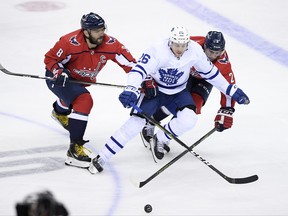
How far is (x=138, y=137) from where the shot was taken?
539 centimetres

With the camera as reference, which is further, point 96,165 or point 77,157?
point 77,157

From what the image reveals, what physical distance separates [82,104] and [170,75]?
58 cm

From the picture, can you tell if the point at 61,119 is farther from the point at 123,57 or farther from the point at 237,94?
the point at 237,94

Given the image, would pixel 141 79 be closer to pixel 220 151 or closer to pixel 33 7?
pixel 220 151

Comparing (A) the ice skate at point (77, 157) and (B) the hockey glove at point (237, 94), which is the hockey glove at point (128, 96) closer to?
(A) the ice skate at point (77, 157)

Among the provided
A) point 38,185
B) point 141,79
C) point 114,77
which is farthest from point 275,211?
point 114,77

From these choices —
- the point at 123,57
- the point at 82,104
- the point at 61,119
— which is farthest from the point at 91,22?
the point at 61,119

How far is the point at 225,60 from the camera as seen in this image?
501cm

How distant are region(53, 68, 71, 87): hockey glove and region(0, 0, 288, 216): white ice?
1.76 ft

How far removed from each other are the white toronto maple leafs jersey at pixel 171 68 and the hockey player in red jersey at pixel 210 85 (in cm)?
13

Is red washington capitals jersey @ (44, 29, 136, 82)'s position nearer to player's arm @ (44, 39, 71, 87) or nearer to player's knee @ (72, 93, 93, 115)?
player's arm @ (44, 39, 71, 87)

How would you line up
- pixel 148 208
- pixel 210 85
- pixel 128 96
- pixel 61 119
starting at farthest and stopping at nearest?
pixel 61 119, pixel 210 85, pixel 128 96, pixel 148 208

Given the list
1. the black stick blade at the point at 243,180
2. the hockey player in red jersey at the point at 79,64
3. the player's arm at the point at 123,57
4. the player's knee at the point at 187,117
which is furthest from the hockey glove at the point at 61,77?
the black stick blade at the point at 243,180

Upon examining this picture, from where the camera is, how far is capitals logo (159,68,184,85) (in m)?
4.64
